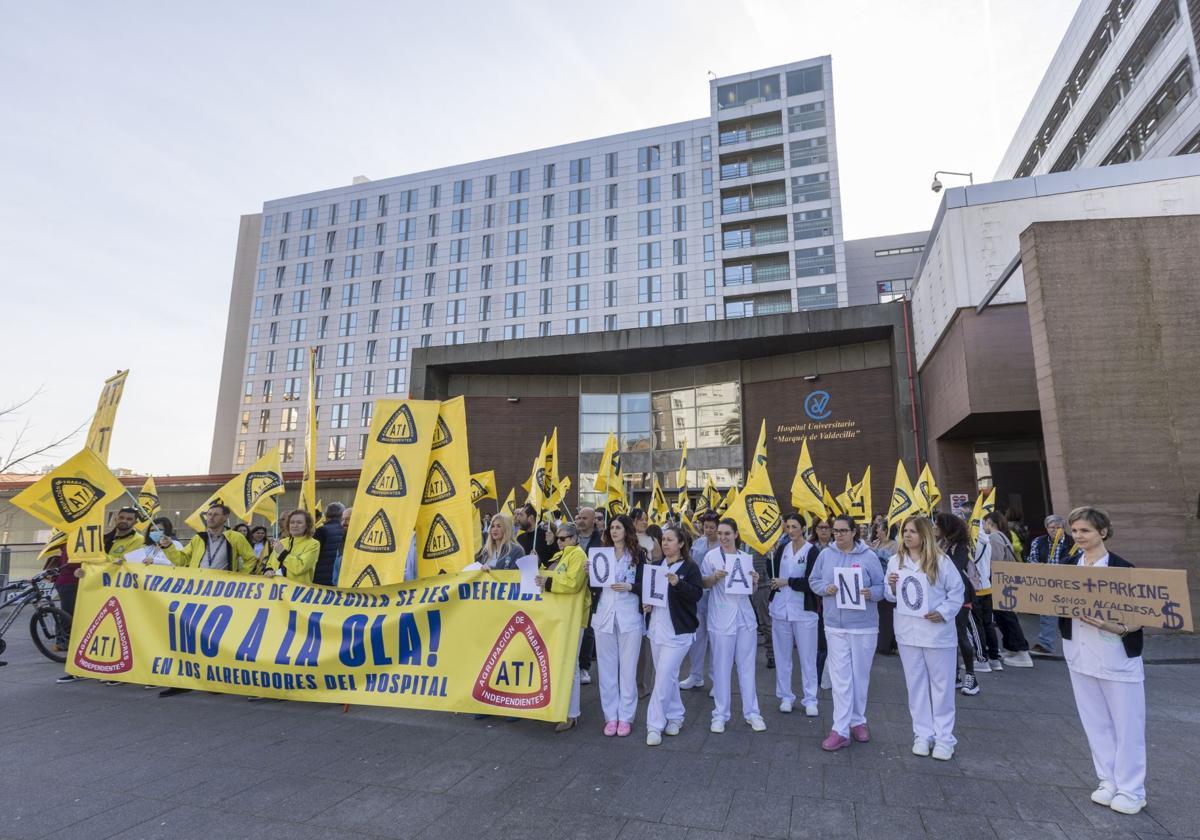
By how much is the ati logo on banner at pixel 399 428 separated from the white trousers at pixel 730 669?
12.1ft

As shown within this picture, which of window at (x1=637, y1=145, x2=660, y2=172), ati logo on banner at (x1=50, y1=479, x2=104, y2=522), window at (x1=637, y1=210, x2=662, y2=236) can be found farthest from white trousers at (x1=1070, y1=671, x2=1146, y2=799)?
window at (x1=637, y1=145, x2=660, y2=172)

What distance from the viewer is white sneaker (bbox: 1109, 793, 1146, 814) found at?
3.94 m

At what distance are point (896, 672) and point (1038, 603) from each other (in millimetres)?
4158

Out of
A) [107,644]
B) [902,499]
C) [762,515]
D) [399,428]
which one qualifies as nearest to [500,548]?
[399,428]

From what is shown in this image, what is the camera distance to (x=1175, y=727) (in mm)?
5855

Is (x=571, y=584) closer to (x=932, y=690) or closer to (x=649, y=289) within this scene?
(x=932, y=690)

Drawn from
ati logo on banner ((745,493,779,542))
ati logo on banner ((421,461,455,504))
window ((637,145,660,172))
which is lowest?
ati logo on banner ((745,493,779,542))

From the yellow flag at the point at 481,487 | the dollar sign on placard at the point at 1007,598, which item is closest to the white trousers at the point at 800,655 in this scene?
the dollar sign on placard at the point at 1007,598

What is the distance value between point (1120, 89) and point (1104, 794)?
42.2 metres

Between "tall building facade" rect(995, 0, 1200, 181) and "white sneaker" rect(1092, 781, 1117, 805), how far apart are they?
33630 mm

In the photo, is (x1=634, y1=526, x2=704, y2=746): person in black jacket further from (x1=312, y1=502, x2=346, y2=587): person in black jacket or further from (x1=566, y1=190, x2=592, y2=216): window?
(x1=566, y1=190, x2=592, y2=216): window

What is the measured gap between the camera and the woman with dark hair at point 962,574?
624 centimetres

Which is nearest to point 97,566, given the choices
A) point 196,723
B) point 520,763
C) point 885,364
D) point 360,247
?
point 196,723

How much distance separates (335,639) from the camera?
6.18 m
